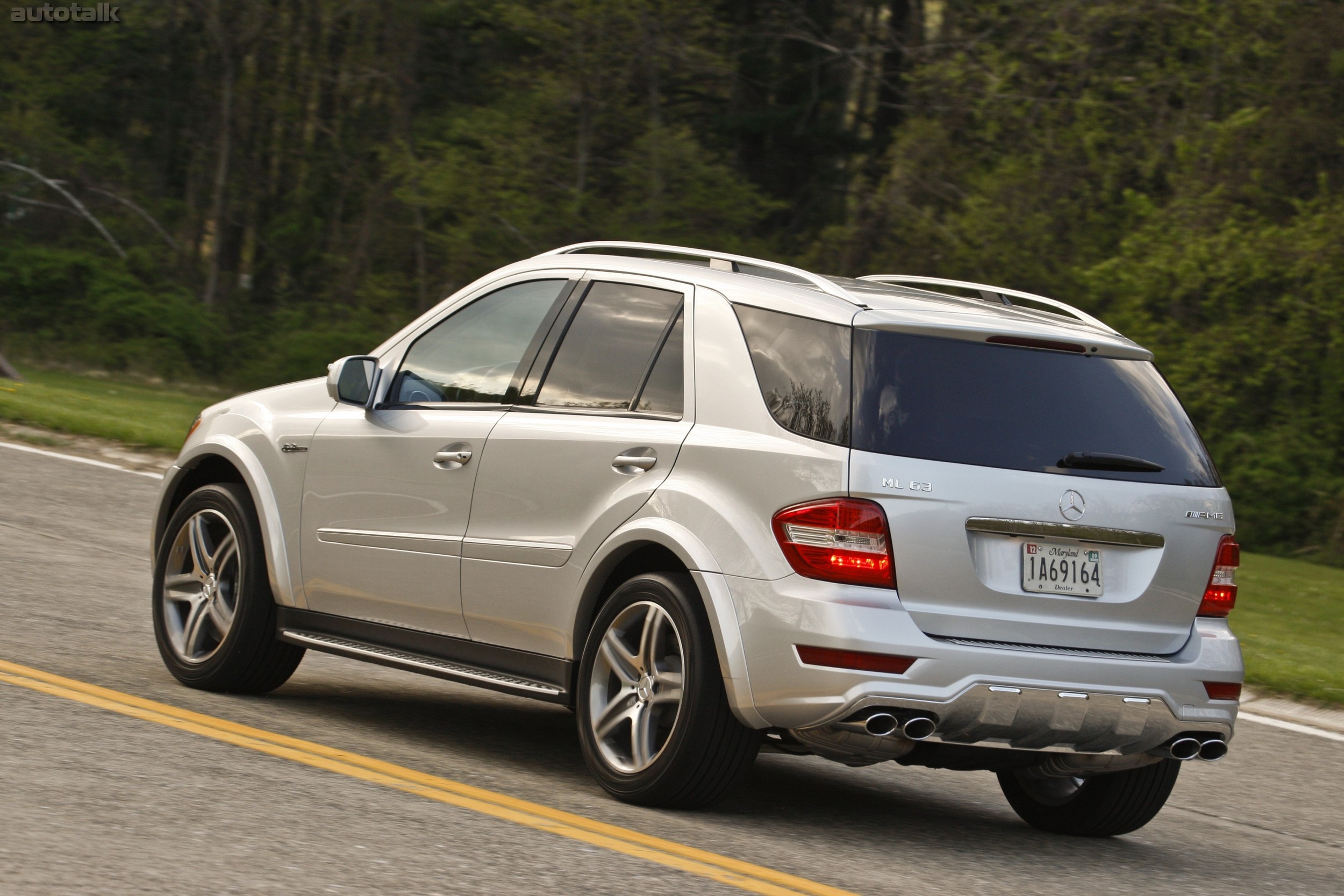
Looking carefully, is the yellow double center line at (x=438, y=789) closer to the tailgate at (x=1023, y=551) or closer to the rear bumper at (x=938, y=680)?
the rear bumper at (x=938, y=680)

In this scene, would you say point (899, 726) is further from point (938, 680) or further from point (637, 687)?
point (637, 687)

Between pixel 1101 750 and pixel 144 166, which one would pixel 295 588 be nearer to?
pixel 1101 750

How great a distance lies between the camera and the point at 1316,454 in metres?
22.5

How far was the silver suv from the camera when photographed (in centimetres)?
518

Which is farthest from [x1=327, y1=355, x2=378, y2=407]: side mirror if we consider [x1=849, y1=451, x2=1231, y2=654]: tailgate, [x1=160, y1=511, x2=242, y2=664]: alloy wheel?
[x1=849, y1=451, x2=1231, y2=654]: tailgate

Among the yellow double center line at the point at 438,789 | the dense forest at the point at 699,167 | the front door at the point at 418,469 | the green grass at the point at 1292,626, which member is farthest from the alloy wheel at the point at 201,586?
the dense forest at the point at 699,167

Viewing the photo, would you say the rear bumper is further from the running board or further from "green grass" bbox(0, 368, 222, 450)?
"green grass" bbox(0, 368, 222, 450)

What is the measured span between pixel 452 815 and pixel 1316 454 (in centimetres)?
1959

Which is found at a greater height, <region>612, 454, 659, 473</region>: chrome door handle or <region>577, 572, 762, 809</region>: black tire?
<region>612, 454, 659, 473</region>: chrome door handle

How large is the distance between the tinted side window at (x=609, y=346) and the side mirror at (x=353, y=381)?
88 centimetres

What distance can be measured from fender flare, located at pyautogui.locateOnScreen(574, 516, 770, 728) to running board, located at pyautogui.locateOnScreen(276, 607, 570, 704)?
63 centimetres

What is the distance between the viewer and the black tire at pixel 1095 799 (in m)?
6.10

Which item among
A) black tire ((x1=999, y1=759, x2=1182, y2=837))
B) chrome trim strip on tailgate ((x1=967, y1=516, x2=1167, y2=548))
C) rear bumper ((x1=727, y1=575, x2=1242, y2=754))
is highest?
chrome trim strip on tailgate ((x1=967, y1=516, x2=1167, y2=548))

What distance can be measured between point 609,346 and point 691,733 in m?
1.48
